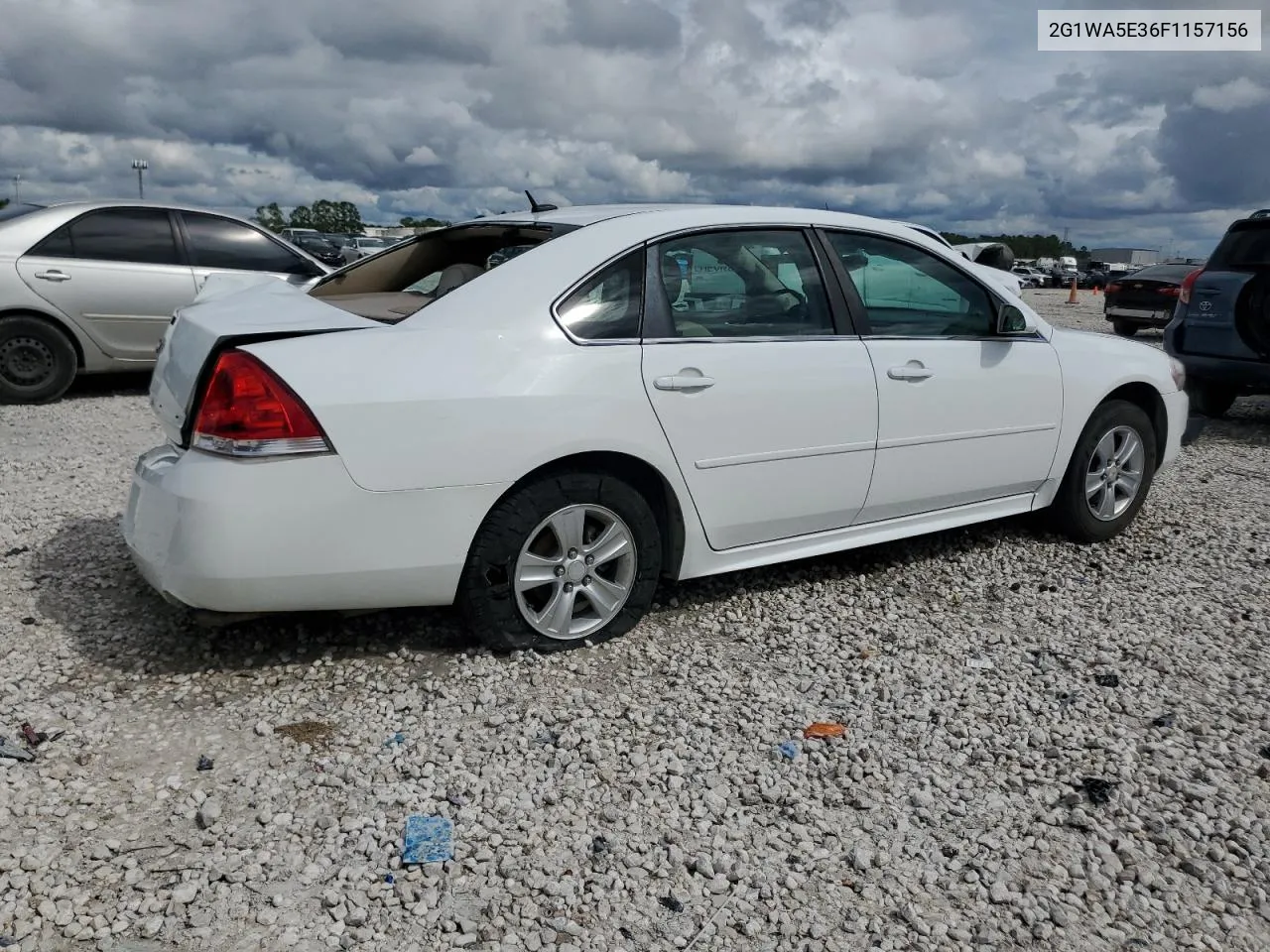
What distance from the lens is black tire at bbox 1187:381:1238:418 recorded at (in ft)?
29.9

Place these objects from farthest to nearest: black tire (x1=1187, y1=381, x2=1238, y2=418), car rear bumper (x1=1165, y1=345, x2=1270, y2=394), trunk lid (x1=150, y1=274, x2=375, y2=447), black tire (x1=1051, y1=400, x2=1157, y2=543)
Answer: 1. black tire (x1=1187, y1=381, x2=1238, y2=418)
2. car rear bumper (x1=1165, y1=345, x2=1270, y2=394)
3. black tire (x1=1051, y1=400, x2=1157, y2=543)
4. trunk lid (x1=150, y1=274, x2=375, y2=447)

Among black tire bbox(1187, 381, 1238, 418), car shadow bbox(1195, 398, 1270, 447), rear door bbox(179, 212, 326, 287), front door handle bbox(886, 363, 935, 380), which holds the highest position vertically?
rear door bbox(179, 212, 326, 287)

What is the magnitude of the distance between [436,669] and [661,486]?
1017mm

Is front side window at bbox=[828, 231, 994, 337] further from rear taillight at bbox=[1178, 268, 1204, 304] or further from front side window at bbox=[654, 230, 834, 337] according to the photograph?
rear taillight at bbox=[1178, 268, 1204, 304]

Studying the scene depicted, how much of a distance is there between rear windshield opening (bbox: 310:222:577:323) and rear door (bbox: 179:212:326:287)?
4295 mm

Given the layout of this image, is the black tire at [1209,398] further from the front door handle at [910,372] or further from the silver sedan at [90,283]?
Result: the silver sedan at [90,283]

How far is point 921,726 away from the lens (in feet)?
10.8

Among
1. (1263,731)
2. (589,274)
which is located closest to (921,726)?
(1263,731)

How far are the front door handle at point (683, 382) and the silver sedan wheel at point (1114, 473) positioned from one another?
2432 mm

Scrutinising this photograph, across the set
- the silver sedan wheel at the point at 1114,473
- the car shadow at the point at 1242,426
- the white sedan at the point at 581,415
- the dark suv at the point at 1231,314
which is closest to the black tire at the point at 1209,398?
the car shadow at the point at 1242,426

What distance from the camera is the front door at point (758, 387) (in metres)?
3.64

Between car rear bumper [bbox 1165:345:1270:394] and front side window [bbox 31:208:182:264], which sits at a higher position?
front side window [bbox 31:208:182:264]

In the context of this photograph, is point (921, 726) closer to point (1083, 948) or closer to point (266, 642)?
point (1083, 948)

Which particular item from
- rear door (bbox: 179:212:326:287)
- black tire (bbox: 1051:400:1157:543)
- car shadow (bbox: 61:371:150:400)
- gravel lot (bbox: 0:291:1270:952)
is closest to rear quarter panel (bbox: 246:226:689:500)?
gravel lot (bbox: 0:291:1270:952)
